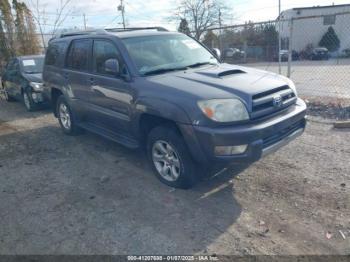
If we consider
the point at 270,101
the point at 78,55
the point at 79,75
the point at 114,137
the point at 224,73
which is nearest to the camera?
the point at 270,101

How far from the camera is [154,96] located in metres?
3.92

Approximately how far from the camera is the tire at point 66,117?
6.33m

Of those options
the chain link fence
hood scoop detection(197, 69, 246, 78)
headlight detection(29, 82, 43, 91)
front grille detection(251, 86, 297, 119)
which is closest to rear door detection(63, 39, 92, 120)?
hood scoop detection(197, 69, 246, 78)

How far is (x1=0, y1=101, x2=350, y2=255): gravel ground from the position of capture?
306 centimetres

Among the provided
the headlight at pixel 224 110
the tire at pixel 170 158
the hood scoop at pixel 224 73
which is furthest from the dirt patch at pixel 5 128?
the headlight at pixel 224 110

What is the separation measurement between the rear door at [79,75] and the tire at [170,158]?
1.84m

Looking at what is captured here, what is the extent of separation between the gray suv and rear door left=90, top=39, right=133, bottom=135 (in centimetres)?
1

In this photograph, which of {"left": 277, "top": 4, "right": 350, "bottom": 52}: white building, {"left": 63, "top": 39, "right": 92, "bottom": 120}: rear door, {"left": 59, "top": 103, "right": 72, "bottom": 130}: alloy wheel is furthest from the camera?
{"left": 277, "top": 4, "right": 350, "bottom": 52}: white building

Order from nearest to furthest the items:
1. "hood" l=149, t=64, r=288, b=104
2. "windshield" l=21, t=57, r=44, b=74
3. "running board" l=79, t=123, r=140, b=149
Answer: "hood" l=149, t=64, r=288, b=104 → "running board" l=79, t=123, r=140, b=149 → "windshield" l=21, t=57, r=44, b=74

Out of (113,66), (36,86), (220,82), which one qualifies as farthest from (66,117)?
(220,82)

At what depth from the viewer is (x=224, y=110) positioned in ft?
11.3

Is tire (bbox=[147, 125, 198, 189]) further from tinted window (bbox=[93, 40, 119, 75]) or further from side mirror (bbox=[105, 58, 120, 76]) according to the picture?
tinted window (bbox=[93, 40, 119, 75])

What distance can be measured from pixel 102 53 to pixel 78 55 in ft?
2.94

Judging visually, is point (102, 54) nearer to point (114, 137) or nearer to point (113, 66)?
point (113, 66)
